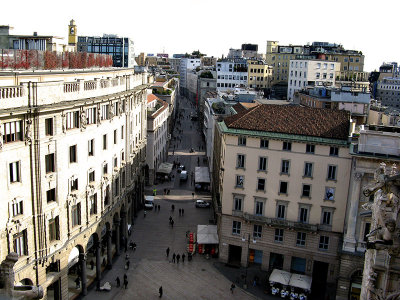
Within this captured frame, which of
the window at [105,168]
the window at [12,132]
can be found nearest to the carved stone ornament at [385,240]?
the window at [12,132]

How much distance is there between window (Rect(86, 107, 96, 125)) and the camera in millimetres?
48156

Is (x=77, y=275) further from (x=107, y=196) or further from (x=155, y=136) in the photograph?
(x=155, y=136)

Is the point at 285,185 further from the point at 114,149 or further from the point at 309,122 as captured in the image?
the point at 114,149

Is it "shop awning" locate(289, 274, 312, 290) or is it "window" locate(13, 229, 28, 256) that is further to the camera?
"shop awning" locate(289, 274, 312, 290)

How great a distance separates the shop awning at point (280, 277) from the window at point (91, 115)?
2885 cm

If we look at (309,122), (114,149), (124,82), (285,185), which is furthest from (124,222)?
(309,122)

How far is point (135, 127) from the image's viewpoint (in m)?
71.2

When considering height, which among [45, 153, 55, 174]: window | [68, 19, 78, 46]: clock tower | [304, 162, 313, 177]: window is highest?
[68, 19, 78, 46]: clock tower

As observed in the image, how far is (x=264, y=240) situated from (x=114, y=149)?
2373cm

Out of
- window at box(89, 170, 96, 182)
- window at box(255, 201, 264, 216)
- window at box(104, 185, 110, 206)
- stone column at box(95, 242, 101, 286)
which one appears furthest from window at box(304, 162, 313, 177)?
stone column at box(95, 242, 101, 286)

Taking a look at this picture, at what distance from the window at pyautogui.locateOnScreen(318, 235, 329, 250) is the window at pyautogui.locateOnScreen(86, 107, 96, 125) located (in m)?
32.3

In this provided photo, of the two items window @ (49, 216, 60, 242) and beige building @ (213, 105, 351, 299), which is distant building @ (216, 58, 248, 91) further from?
window @ (49, 216, 60, 242)

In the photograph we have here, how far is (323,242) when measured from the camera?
5516 centimetres

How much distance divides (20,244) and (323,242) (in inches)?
1440
